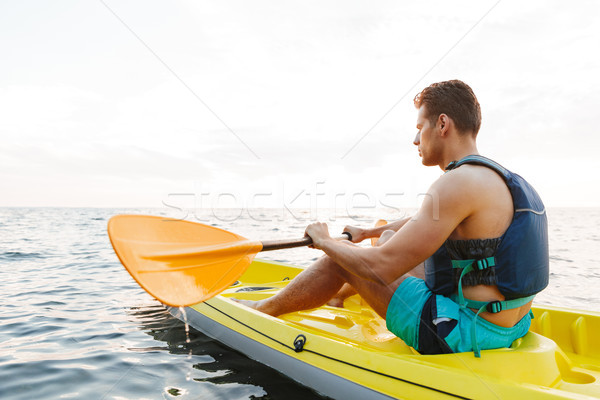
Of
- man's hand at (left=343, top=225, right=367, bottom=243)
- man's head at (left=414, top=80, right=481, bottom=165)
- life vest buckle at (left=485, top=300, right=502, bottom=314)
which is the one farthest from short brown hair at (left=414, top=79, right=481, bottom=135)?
man's hand at (left=343, top=225, right=367, bottom=243)

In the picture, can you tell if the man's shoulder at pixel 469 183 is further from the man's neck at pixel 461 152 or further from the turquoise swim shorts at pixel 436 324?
the turquoise swim shorts at pixel 436 324

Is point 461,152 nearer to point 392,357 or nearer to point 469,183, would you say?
point 469,183

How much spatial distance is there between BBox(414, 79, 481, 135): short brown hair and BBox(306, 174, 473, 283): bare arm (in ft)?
1.68

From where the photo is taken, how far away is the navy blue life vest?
6.47ft

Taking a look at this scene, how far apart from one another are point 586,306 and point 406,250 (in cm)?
565

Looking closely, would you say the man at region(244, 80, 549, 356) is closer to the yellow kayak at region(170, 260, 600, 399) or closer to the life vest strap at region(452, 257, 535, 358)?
the life vest strap at region(452, 257, 535, 358)

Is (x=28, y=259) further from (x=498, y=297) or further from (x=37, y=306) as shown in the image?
(x=498, y=297)

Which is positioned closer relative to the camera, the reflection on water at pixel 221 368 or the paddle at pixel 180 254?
the paddle at pixel 180 254

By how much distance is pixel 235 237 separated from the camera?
3.26 metres

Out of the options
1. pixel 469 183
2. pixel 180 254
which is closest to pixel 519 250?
pixel 469 183

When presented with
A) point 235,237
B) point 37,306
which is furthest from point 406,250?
point 37,306

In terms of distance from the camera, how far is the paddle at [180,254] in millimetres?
2533

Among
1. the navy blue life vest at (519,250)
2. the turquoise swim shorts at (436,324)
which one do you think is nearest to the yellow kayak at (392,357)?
the turquoise swim shorts at (436,324)

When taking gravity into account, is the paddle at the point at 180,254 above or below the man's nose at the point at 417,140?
below
